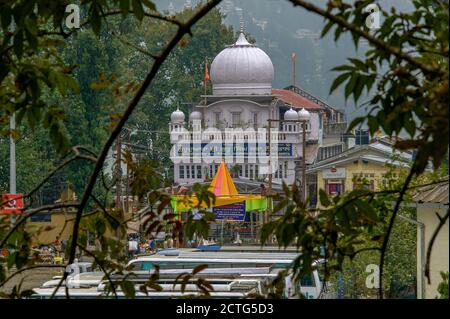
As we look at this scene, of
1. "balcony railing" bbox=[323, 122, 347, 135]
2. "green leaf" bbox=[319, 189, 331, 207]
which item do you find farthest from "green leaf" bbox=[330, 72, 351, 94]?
"balcony railing" bbox=[323, 122, 347, 135]

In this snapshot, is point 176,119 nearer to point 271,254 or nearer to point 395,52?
point 271,254

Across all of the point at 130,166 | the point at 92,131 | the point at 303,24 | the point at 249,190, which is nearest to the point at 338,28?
the point at 130,166

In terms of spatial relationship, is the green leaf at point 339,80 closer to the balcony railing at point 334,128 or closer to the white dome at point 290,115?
the white dome at point 290,115

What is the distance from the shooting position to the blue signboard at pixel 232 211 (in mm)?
50906

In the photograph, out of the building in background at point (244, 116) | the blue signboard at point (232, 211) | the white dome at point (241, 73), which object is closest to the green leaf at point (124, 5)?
the blue signboard at point (232, 211)

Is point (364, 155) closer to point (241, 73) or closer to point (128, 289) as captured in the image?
point (241, 73)

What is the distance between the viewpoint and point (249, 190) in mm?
70062

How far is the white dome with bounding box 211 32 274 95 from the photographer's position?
274ft

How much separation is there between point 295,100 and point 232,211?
40.1 m

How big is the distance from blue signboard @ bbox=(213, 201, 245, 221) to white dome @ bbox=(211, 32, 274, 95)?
31075 millimetres

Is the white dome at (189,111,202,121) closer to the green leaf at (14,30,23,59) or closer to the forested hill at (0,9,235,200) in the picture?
the forested hill at (0,9,235,200)

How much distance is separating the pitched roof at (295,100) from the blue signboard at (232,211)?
33102 millimetres

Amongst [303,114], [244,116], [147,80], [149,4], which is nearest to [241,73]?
[244,116]

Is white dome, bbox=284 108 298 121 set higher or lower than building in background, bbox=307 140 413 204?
higher
